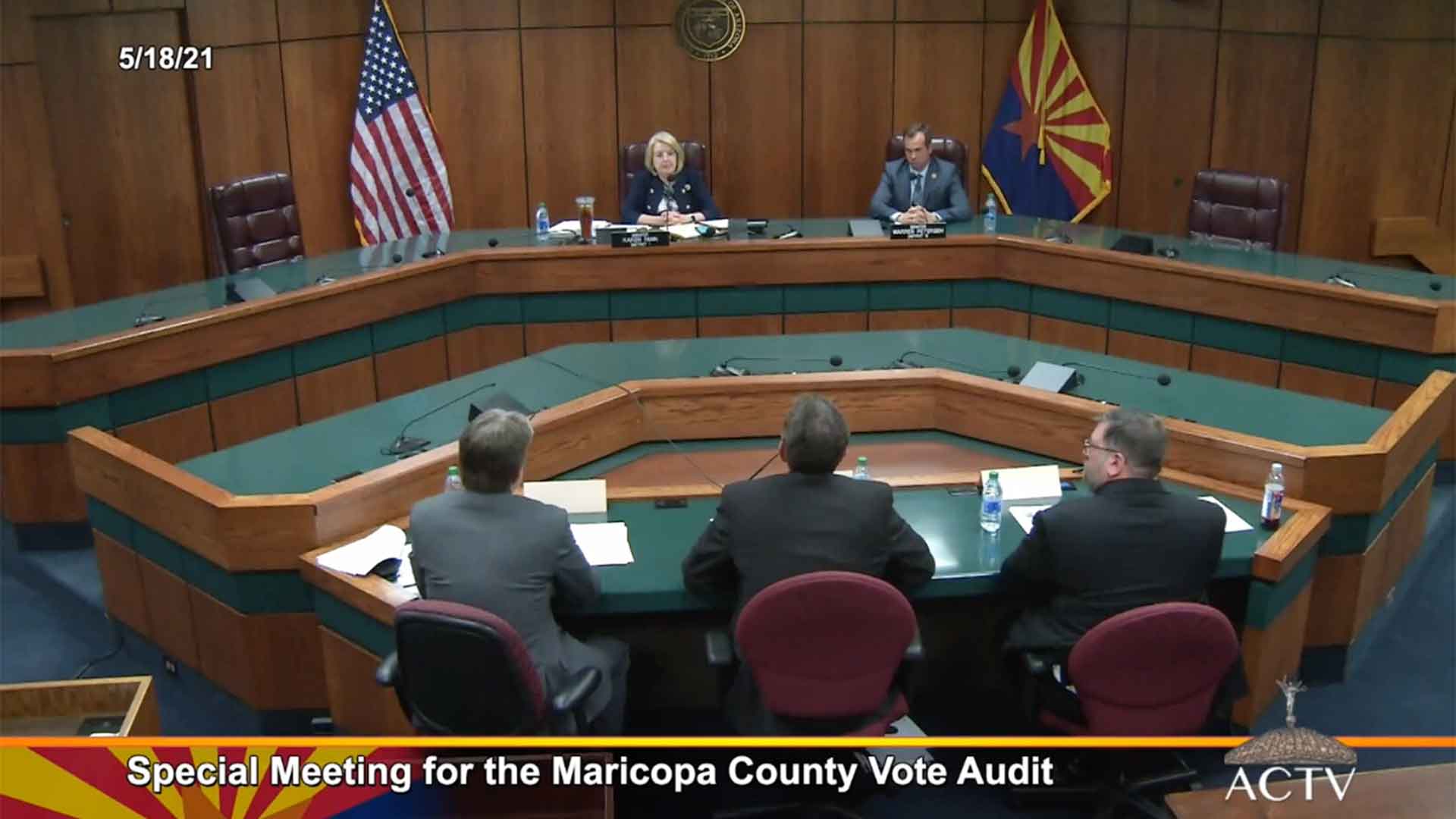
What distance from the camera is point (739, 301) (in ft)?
20.3

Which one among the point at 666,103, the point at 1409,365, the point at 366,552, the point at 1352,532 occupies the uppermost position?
the point at 666,103

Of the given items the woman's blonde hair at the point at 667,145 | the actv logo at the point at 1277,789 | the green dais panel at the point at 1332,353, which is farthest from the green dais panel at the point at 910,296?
the actv logo at the point at 1277,789

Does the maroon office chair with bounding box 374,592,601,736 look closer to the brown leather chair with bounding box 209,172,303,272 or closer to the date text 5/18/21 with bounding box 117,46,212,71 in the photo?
the brown leather chair with bounding box 209,172,303,272

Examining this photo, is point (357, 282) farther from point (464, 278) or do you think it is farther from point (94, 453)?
point (94, 453)

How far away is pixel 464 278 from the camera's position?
19.8ft

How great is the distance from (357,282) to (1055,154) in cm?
420

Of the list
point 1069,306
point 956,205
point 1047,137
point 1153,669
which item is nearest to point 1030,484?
point 1153,669

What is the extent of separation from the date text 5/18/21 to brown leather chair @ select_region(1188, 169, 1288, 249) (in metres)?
4.84

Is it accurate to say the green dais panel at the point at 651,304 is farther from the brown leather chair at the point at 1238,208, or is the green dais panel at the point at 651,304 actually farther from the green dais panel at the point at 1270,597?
the green dais panel at the point at 1270,597

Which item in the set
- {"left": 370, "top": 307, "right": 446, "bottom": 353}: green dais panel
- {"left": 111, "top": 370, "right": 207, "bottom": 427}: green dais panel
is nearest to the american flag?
{"left": 370, "top": 307, "right": 446, "bottom": 353}: green dais panel

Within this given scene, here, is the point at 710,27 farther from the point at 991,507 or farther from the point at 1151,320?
the point at 991,507

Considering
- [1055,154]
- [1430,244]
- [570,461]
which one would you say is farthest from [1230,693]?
[1055,154]

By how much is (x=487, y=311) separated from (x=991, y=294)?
236 cm

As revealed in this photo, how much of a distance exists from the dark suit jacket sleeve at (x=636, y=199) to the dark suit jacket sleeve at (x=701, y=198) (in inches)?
9.0
